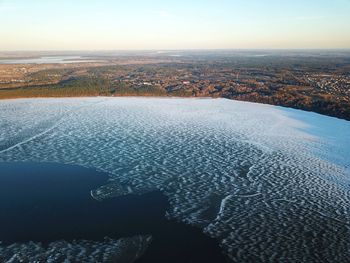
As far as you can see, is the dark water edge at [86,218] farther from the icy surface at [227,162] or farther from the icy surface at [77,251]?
the icy surface at [227,162]

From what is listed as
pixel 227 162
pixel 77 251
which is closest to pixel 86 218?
pixel 77 251

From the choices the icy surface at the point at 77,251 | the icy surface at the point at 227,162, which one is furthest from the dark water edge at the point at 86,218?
the icy surface at the point at 227,162

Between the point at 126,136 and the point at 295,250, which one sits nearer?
the point at 295,250

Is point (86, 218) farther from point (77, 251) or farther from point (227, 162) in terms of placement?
point (227, 162)

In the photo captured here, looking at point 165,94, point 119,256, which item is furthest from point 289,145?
point 165,94

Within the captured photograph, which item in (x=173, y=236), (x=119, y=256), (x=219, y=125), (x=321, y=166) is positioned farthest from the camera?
(x=219, y=125)

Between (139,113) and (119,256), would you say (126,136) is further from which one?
(119,256)

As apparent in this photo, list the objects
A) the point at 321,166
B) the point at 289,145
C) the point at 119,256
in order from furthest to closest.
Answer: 1. the point at 289,145
2. the point at 321,166
3. the point at 119,256
